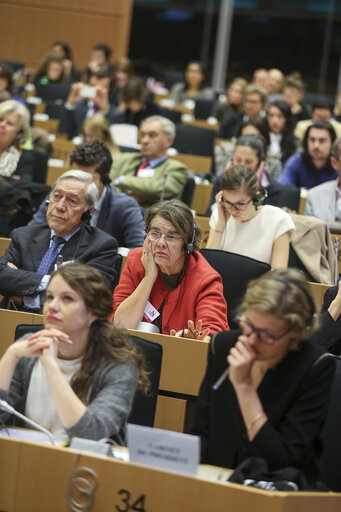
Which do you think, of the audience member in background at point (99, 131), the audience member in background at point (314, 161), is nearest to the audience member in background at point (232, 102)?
the audience member in background at point (314, 161)

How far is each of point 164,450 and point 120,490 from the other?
0.15 meters

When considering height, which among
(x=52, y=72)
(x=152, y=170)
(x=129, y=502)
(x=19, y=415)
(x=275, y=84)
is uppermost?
(x=275, y=84)

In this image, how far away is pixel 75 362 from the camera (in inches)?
93.8

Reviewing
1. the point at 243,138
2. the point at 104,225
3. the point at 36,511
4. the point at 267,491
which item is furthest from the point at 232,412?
the point at 243,138

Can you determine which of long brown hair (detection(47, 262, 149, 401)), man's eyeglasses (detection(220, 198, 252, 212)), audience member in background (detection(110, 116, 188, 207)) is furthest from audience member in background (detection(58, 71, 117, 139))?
long brown hair (detection(47, 262, 149, 401))

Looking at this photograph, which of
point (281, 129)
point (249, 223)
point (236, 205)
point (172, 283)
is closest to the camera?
point (172, 283)

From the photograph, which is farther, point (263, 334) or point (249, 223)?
point (249, 223)

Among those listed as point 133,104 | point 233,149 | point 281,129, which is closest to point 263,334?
point 233,149

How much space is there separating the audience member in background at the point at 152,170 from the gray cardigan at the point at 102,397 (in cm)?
298

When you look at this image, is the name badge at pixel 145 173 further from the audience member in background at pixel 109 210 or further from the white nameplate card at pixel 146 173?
the audience member in background at pixel 109 210

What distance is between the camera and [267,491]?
1890 millimetres

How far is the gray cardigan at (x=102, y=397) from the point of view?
2.23 m

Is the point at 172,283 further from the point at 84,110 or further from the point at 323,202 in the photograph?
the point at 84,110

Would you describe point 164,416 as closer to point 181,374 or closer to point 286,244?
point 181,374
